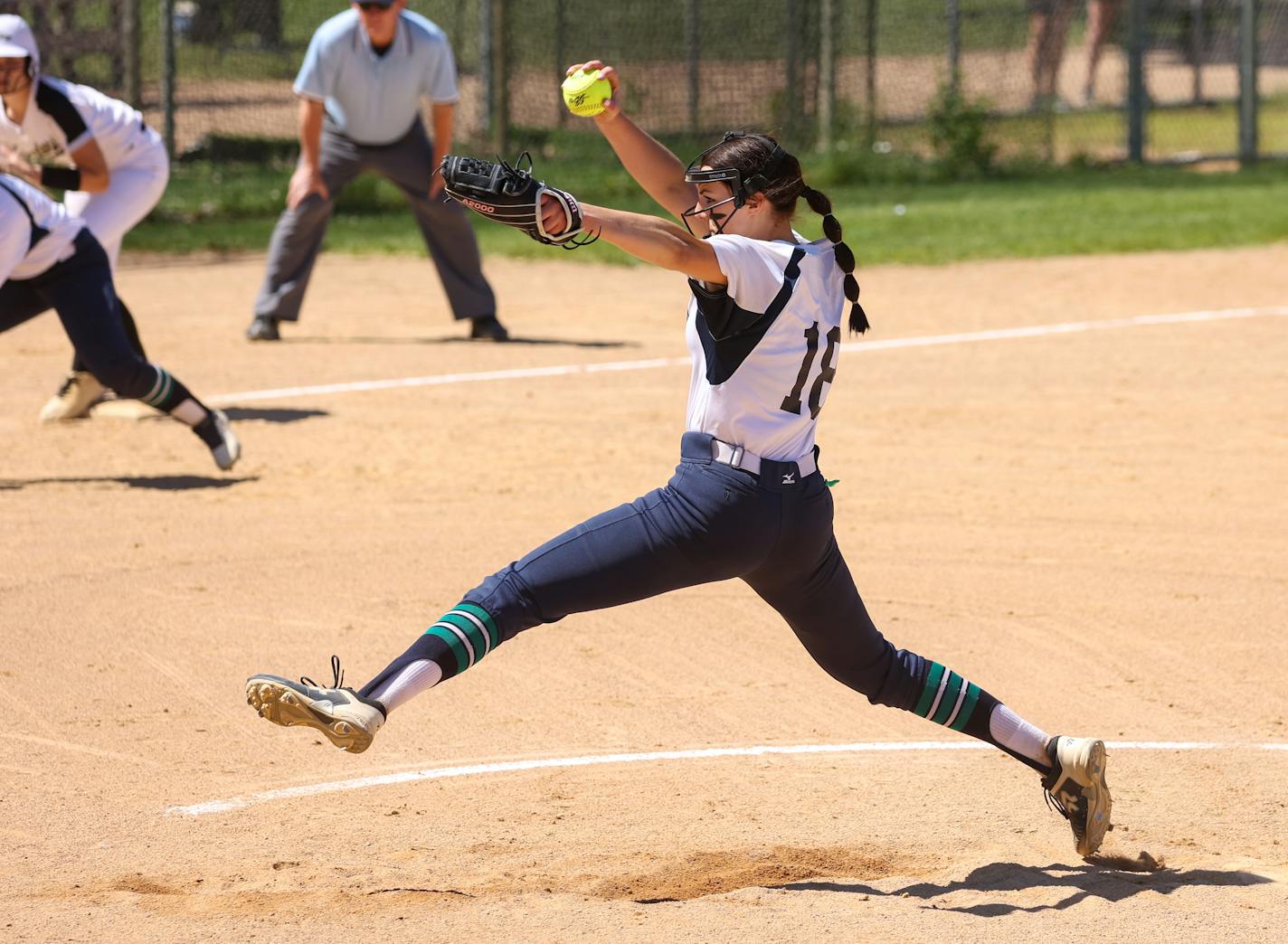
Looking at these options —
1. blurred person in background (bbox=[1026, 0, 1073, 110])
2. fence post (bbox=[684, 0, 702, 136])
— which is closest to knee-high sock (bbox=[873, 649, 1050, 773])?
fence post (bbox=[684, 0, 702, 136])

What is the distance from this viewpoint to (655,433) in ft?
30.7

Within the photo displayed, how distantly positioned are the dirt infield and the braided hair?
1.51 meters

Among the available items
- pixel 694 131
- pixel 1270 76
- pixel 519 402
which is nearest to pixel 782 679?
pixel 519 402

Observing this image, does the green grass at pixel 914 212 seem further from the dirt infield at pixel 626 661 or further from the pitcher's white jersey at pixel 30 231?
the pitcher's white jersey at pixel 30 231

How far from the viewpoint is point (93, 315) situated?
7.96 m

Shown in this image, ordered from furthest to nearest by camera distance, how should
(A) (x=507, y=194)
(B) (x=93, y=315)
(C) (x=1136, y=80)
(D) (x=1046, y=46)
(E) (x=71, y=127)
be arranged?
(D) (x=1046, y=46), (C) (x=1136, y=80), (E) (x=71, y=127), (B) (x=93, y=315), (A) (x=507, y=194)

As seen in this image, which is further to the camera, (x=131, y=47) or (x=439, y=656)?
(x=131, y=47)

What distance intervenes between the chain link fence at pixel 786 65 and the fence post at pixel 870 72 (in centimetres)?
3

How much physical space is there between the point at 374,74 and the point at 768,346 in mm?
7751

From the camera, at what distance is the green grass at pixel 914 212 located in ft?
51.5

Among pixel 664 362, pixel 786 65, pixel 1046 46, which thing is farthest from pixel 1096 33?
pixel 664 362

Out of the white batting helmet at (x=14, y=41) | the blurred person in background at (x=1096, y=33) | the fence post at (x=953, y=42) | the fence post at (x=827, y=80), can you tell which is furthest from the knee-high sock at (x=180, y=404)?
the blurred person in background at (x=1096, y=33)

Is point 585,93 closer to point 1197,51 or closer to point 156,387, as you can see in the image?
point 156,387

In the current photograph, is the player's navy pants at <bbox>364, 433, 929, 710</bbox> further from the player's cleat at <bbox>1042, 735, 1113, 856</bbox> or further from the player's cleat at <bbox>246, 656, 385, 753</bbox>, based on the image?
the player's cleat at <bbox>1042, 735, 1113, 856</bbox>
